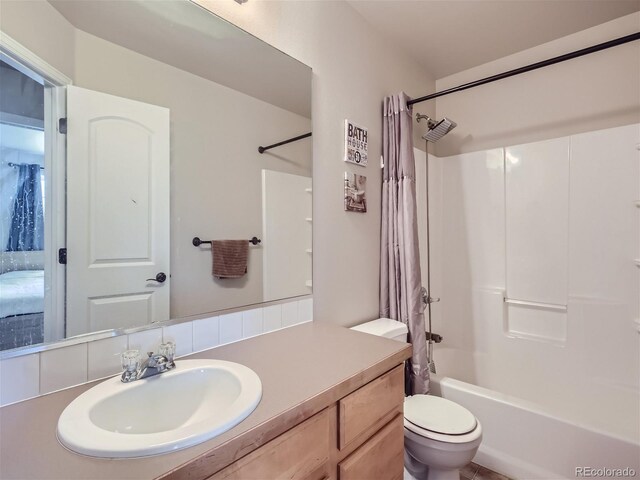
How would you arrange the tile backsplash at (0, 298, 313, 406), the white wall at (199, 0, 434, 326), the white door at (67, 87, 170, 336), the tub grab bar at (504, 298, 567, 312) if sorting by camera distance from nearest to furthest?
the tile backsplash at (0, 298, 313, 406)
the white door at (67, 87, 170, 336)
the white wall at (199, 0, 434, 326)
the tub grab bar at (504, 298, 567, 312)

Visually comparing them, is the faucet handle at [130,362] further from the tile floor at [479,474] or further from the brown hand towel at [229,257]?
the tile floor at [479,474]

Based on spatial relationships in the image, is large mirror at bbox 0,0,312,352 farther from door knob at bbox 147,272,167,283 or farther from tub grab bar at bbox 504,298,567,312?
tub grab bar at bbox 504,298,567,312

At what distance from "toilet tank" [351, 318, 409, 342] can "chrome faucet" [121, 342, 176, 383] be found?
3.16 ft

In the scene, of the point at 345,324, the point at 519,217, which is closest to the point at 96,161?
the point at 345,324

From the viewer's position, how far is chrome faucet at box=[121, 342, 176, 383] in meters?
0.80

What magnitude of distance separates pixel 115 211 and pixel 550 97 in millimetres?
2521

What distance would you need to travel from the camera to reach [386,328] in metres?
1.65

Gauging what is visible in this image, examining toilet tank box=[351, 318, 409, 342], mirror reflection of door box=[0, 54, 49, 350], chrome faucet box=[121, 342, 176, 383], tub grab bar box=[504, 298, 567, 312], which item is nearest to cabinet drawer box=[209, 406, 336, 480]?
chrome faucet box=[121, 342, 176, 383]

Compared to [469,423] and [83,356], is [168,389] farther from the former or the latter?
[469,423]

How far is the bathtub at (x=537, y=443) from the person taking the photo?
1.37 metres

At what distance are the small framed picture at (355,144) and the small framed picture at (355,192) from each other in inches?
3.2

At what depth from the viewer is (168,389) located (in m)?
0.84

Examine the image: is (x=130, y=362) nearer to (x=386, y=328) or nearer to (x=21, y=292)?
(x=21, y=292)

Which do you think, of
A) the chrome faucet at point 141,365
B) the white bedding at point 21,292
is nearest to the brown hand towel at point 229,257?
the chrome faucet at point 141,365
